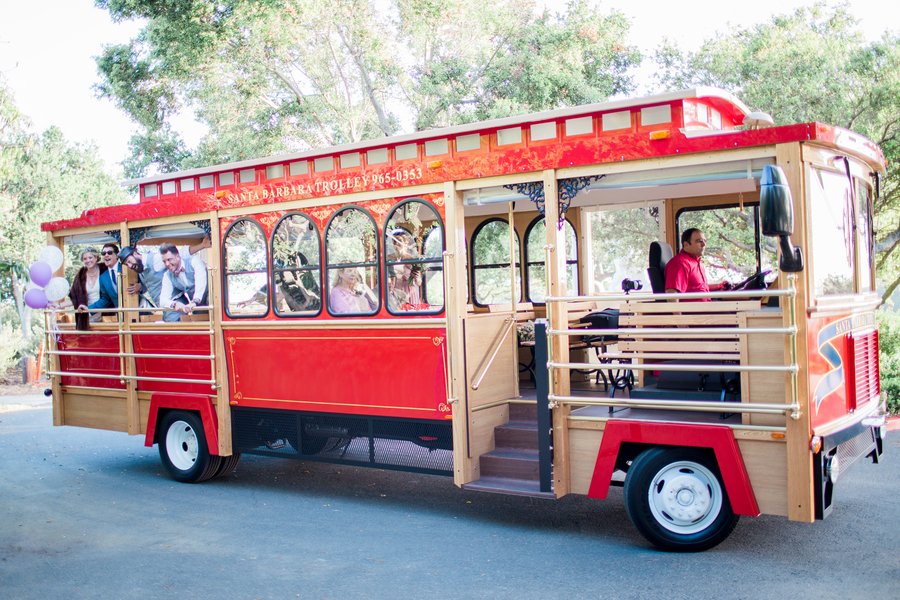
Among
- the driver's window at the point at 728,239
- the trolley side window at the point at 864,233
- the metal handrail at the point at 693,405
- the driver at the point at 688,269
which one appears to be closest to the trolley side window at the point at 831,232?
the trolley side window at the point at 864,233

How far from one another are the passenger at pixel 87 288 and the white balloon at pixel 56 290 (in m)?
0.11

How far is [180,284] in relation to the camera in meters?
9.27

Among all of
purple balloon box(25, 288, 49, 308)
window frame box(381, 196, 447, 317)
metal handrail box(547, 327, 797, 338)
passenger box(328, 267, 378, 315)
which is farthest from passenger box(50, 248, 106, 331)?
metal handrail box(547, 327, 797, 338)

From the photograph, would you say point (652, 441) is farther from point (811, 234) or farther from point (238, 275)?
point (238, 275)

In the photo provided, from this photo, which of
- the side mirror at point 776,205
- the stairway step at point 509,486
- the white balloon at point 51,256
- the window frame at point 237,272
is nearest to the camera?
the side mirror at point 776,205

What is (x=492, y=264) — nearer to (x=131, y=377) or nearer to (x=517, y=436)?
(x=517, y=436)

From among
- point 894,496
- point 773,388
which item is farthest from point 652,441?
point 894,496

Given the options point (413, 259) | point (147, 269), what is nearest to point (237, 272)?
point (147, 269)

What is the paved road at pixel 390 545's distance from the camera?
18.0ft

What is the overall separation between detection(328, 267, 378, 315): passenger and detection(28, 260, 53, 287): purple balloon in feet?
12.7

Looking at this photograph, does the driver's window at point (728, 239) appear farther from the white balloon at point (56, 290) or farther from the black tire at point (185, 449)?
the white balloon at point (56, 290)

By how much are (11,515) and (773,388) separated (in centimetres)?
645

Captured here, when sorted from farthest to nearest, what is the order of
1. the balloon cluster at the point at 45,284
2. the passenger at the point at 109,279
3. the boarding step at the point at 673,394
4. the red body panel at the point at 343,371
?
the balloon cluster at the point at 45,284
the passenger at the point at 109,279
the red body panel at the point at 343,371
the boarding step at the point at 673,394

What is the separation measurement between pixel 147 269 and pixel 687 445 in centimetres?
618
